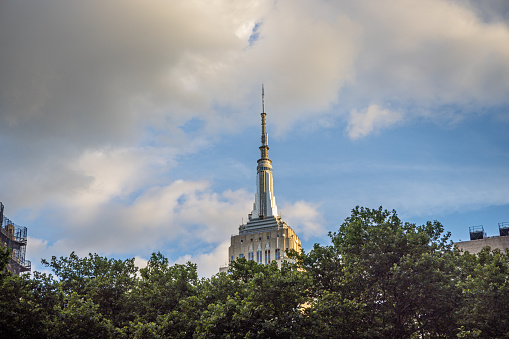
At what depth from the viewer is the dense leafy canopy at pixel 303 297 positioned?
132ft

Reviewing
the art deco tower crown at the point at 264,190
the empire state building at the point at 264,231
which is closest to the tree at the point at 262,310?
the empire state building at the point at 264,231

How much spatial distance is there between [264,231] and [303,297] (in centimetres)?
9165

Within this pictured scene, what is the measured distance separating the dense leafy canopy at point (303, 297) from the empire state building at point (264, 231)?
81175mm

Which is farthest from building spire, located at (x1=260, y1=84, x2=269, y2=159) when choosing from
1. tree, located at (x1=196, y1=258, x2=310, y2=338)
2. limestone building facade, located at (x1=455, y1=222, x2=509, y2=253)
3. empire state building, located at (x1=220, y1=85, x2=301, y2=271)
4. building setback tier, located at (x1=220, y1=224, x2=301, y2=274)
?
tree, located at (x1=196, y1=258, x2=310, y2=338)

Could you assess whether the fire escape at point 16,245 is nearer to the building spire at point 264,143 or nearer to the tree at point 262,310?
the tree at point 262,310

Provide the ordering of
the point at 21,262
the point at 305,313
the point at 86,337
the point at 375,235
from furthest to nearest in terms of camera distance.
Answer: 1. the point at 21,262
2. the point at 375,235
3. the point at 305,313
4. the point at 86,337

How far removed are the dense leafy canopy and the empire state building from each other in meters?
81.2

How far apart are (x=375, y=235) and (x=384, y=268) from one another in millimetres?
2947

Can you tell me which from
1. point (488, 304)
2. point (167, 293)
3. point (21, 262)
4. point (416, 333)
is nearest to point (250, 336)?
point (167, 293)

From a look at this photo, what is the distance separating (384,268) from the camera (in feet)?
148

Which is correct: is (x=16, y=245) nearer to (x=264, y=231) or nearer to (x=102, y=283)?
(x=102, y=283)

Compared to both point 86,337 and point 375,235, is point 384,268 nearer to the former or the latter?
point 375,235

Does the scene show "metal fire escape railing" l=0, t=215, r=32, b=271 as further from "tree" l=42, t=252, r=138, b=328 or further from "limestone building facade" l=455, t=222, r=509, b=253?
"limestone building facade" l=455, t=222, r=509, b=253

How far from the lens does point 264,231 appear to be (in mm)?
137125
